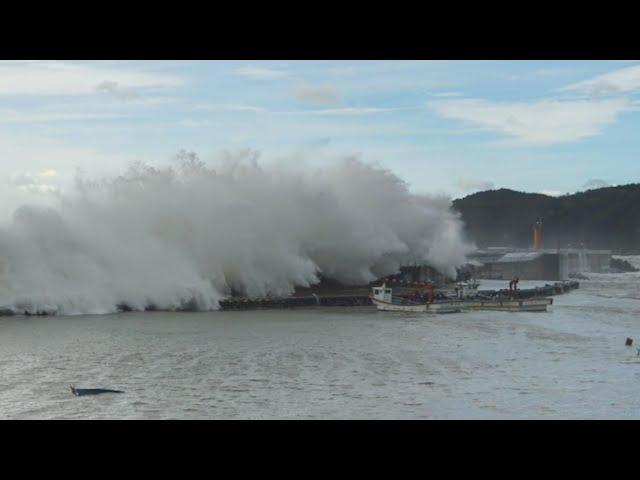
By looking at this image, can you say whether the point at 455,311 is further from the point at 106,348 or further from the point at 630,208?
the point at 630,208

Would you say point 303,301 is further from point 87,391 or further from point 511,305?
point 87,391

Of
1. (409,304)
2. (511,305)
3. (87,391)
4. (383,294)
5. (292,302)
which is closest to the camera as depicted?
(87,391)

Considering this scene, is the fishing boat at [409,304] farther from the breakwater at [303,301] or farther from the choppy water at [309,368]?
the choppy water at [309,368]

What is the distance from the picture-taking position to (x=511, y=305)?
4147 centimetres

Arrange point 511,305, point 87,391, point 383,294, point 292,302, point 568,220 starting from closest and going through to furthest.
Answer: point 87,391
point 292,302
point 383,294
point 511,305
point 568,220

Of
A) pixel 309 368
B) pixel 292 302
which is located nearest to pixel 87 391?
pixel 309 368

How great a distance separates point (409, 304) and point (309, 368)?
21686mm

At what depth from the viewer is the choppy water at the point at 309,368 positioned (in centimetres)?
→ 1435

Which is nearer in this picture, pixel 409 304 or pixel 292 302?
pixel 292 302

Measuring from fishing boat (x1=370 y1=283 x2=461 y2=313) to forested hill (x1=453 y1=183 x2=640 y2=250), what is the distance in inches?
4251

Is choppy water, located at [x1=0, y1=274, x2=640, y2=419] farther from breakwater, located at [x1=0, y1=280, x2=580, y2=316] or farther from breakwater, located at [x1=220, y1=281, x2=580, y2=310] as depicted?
breakwater, located at [x1=220, y1=281, x2=580, y2=310]

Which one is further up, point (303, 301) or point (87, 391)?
point (303, 301)

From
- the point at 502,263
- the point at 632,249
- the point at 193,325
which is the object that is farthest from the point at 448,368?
the point at 632,249
